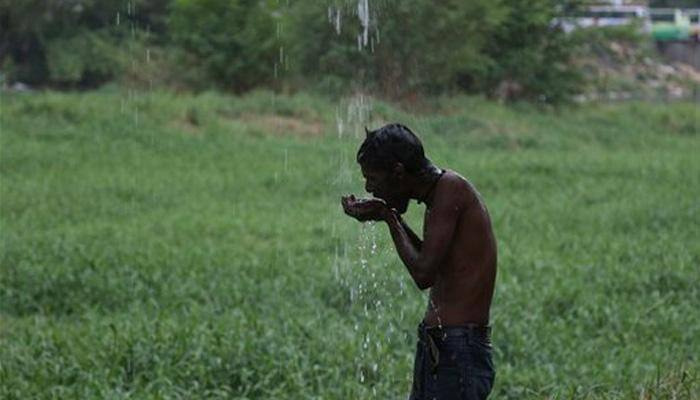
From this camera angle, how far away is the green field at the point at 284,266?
6.75 m

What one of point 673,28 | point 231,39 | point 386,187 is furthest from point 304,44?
point 673,28

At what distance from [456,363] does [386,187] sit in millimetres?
506

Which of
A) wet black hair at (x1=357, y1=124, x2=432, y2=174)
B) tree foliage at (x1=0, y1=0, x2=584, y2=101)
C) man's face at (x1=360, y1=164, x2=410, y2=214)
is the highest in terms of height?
wet black hair at (x1=357, y1=124, x2=432, y2=174)

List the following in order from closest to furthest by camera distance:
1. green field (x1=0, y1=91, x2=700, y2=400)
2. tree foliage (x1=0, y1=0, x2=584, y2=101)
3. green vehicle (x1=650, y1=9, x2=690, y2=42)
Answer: green field (x1=0, y1=91, x2=700, y2=400), tree foliage (x1=0, y1=0, x2=584, y2=101), green vehicle (x1=650, y1=9, x2=690, y2=42)

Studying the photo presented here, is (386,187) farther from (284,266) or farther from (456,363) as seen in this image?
(284,266)

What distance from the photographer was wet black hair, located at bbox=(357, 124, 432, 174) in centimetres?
351

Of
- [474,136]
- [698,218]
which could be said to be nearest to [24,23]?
[474,136]

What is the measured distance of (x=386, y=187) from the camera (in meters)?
3.60

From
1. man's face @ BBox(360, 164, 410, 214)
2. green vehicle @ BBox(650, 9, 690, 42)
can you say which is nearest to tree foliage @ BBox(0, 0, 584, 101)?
green vehicle @ BBox(650, 9, 690, 42)

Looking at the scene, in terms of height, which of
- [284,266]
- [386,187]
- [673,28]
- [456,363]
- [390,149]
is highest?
[390,149]

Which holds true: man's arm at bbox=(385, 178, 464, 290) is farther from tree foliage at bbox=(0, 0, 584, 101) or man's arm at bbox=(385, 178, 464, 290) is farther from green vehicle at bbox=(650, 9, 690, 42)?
green vehicle at bbox=(650, 9, 690, 42)

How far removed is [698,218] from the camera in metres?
13.2

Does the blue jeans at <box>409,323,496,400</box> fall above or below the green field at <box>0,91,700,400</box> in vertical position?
above

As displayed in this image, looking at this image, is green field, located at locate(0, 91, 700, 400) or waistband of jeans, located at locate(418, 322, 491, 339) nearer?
waistband of jeans, located at locate(418, 322, 491, 339)
